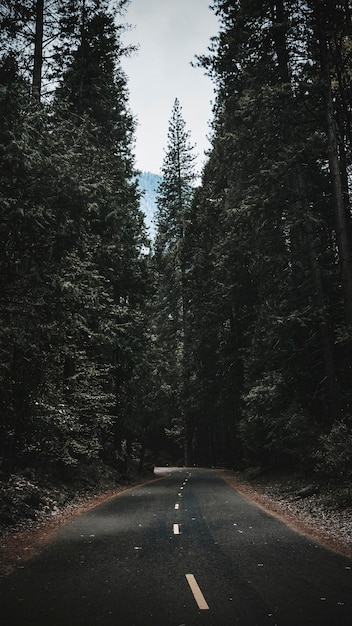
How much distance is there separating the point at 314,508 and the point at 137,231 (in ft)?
57.5

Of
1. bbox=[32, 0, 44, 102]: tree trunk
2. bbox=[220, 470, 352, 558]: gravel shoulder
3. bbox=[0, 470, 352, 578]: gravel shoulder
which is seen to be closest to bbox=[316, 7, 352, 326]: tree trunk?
bbox=[220, 470, 352, 558]: gravel shoulder

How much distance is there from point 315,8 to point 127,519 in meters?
16.3

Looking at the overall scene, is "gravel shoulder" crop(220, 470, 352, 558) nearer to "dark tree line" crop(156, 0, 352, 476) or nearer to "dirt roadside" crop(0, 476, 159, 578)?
"dark tree line" crop(156, 0, 352, 476)

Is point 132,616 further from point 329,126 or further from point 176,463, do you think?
point 176,463

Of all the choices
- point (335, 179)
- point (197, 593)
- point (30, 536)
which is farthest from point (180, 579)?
point (335, 179)

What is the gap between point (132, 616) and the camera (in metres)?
5.57

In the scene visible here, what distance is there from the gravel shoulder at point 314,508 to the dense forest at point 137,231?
2.92 feet

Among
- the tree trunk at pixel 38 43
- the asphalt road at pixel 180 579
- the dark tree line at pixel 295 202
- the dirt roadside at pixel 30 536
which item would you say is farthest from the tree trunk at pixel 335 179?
the dirt roadside at pixel 30 536

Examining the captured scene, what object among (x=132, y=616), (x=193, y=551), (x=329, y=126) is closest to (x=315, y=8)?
(x=329, y=126)

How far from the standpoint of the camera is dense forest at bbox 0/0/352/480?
1059 cm

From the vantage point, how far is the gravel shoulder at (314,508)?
10373 millimetres

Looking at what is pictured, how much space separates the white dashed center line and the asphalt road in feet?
0.04

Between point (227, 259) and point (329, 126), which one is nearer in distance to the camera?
point (329, 126)

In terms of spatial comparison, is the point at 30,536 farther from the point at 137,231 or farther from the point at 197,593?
the point at 137,231
